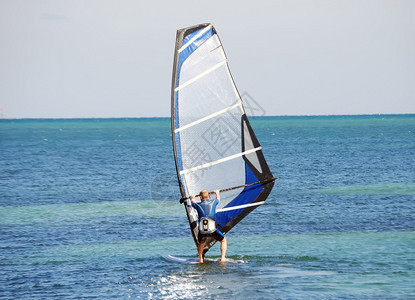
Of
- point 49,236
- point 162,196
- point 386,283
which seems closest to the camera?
point 386,283

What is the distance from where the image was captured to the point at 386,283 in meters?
12.7

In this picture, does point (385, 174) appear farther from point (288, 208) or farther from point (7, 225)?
point (7, 225)

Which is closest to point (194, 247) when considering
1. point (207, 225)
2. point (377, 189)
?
point (207, 225)

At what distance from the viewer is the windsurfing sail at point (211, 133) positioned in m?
13.7

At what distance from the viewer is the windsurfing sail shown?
13.7 meters

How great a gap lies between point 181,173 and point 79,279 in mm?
3155

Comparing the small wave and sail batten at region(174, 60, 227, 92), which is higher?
sail batten at region(174, 60, 227, 92)

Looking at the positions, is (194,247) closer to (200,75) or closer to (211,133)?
(211,133)

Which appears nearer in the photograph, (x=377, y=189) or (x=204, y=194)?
(x=204, y=194)

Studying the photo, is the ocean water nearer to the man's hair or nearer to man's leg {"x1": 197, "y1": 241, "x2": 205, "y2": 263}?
man's leg {"x1": 197, "y1": 241, "x2": 205, "y2": 263}

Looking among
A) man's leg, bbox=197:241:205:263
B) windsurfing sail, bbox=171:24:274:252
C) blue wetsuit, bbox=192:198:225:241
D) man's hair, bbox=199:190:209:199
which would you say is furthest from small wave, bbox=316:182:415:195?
man's hair, bbox=199:190:209:199

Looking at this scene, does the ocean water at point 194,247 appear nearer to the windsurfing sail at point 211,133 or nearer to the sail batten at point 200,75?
the windsurfing sail at point 211,133

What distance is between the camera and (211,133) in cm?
1406

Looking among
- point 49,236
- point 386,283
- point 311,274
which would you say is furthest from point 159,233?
point 386,283
